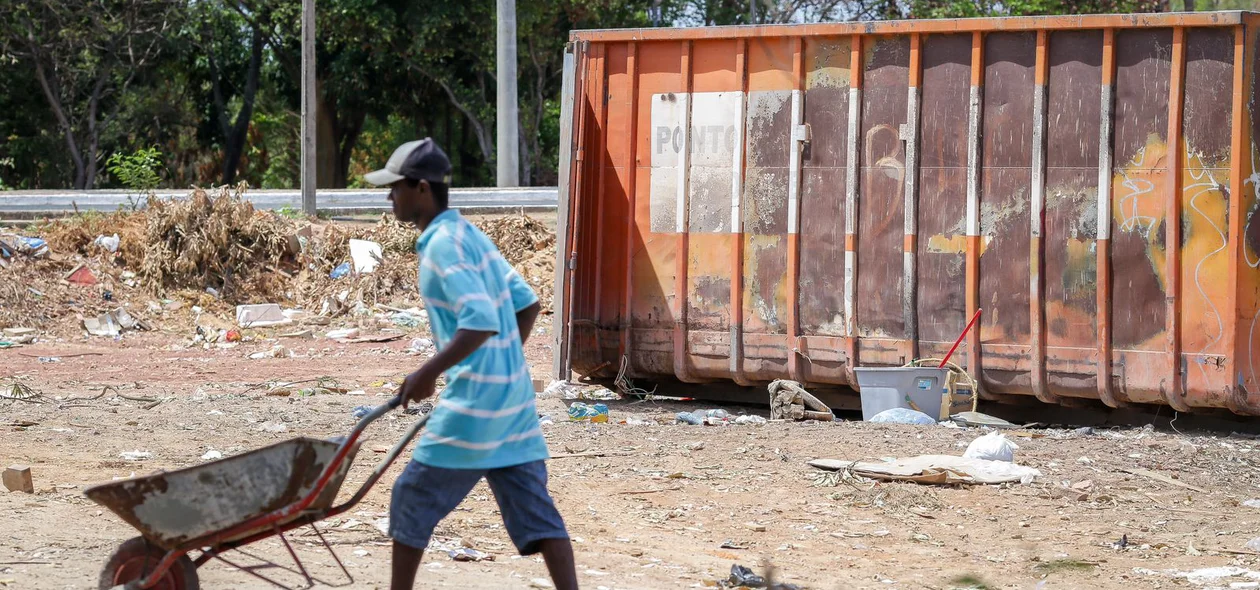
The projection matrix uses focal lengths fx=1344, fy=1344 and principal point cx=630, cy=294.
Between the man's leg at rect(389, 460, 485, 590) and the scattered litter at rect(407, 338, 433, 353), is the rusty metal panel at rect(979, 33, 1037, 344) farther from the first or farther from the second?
the scattered litter at rect(407, 338, 433, 353)

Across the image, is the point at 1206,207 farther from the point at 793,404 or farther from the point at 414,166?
the point at 414,166

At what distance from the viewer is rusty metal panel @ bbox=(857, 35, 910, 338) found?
25.3 ft

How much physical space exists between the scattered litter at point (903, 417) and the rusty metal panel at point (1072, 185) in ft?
2.73

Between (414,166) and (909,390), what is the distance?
467 cm

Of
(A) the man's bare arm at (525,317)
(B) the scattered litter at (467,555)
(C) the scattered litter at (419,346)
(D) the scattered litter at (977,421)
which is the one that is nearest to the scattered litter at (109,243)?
(C) the scattered litter at (419,346)

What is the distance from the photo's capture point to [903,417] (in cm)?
747

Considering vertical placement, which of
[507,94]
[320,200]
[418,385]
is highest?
[507,94]

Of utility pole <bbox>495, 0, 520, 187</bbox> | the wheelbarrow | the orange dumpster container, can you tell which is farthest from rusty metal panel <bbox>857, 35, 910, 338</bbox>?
utility pole <bbox>495, 0, 520, 187</bbox>

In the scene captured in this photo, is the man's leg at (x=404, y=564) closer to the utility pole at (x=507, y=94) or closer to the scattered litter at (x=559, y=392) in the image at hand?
the scattered litter at (x=559, y=392)

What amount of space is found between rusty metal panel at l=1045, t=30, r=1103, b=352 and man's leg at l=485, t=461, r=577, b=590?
4.56 meters

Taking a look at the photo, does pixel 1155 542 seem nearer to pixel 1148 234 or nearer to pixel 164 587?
pixel 1148 234

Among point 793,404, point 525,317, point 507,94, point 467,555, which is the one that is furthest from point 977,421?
point 507,94

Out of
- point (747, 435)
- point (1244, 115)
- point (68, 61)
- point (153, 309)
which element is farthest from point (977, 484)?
point (68, 61)

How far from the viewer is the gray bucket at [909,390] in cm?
755
